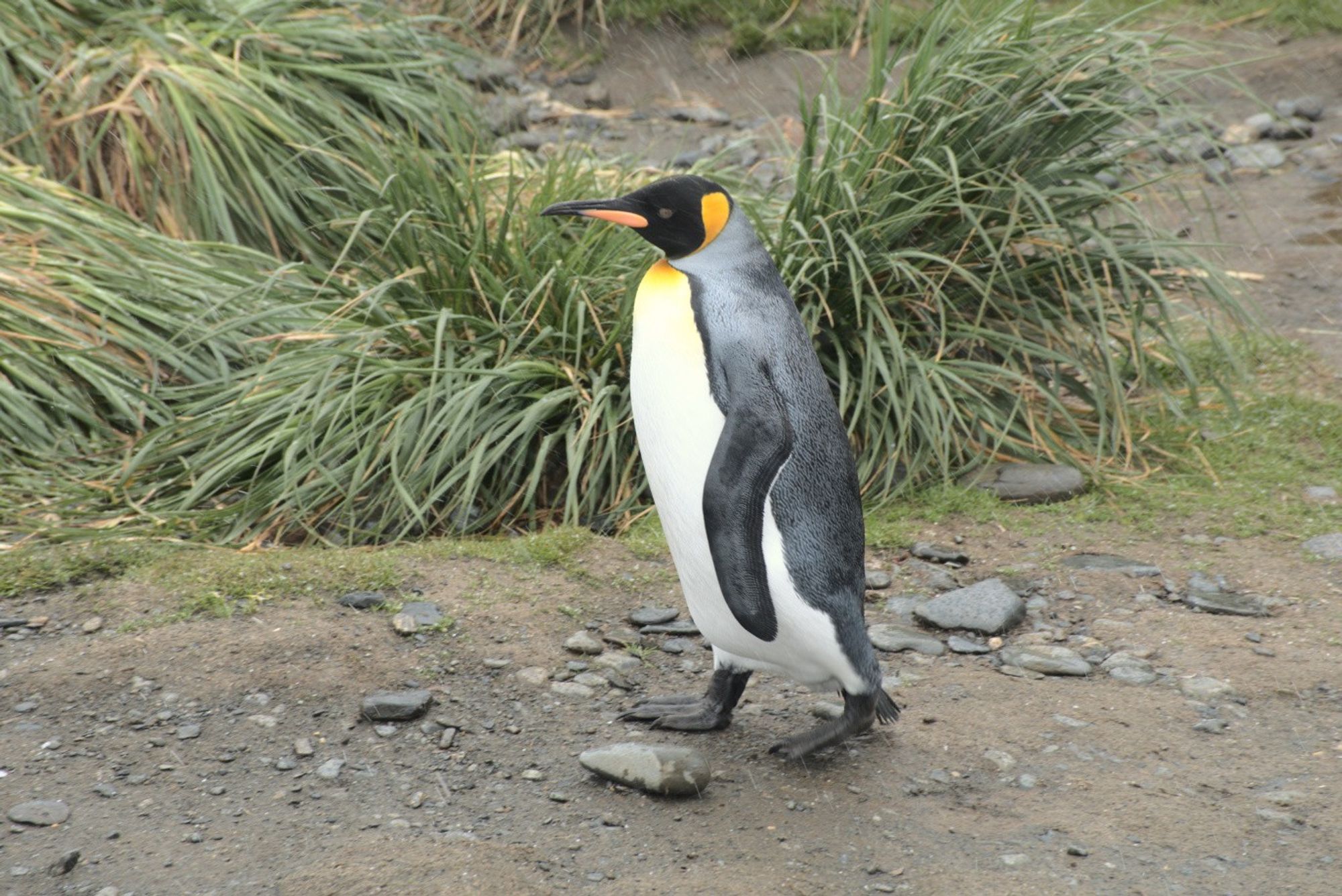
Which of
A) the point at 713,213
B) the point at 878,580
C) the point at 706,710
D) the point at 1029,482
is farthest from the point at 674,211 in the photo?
the point at 1029,482

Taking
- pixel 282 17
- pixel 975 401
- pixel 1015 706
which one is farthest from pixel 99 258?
pixel 1015 706

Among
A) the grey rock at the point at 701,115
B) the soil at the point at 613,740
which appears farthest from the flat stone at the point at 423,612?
the grey rock at the point at 701,115

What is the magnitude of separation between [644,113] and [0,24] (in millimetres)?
3040

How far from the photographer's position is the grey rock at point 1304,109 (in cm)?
670

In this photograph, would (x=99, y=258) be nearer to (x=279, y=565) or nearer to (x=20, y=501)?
(x=20, y=501)

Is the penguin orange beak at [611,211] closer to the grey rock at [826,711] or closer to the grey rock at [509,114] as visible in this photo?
the grey rock at [826,711]

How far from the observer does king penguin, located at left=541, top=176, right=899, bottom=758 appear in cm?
235

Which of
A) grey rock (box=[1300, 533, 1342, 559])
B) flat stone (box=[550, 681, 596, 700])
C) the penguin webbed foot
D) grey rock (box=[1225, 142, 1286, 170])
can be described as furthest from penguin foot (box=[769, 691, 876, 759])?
grey rock (box=[1225, 142, 1286, 170])

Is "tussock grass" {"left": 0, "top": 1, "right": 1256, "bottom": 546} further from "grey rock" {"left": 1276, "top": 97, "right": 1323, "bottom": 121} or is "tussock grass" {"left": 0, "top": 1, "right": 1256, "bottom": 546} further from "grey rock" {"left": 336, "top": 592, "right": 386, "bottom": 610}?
"grey rock" {"left": 1276, "top": 97, "right": 1323, "bottom": 121}

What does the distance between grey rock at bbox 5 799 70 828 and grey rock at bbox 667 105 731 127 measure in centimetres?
509

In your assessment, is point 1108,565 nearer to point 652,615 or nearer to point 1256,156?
point 652,615

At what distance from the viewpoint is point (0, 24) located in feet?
16.1

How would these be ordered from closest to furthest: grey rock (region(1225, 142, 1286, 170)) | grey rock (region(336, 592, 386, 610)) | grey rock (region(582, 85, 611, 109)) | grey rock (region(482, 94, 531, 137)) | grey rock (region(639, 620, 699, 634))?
grey rock (region(336, 592, 386, 610)) → grey rock (region(639, 620, 699, 634)) → grey rock (region(1225, 142, 1286, 170)) → grey rock (region(482, 94, 531, 137)) → grey rock (region(582, 85, 611, 109))

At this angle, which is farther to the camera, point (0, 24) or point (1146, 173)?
point (0, 24)
